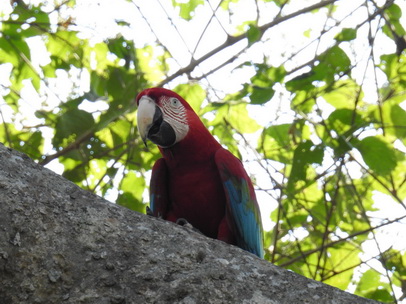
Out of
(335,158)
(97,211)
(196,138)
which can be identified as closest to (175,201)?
(196,138)

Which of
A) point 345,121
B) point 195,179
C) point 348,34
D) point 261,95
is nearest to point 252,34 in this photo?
point 261,95

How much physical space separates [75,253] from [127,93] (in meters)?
2.29

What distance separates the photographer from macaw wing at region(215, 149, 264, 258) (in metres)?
2.93

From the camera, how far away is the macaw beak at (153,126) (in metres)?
3.06

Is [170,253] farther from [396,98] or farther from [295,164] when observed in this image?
[396,98]

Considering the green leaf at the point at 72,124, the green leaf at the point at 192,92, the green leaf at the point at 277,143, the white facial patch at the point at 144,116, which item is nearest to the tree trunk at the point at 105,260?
the white facial patch at the point at 144,116

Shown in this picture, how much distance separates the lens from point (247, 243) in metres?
2.93

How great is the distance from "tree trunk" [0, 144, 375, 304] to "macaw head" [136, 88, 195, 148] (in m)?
1.41

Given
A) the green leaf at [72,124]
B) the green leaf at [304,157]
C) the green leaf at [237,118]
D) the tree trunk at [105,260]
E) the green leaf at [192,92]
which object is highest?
the green leaf at [192,92]

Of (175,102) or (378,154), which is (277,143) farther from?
(175,102)

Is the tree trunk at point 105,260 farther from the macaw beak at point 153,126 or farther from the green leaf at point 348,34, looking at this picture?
the green leaf at point 348,34

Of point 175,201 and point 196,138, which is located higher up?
point 196,138

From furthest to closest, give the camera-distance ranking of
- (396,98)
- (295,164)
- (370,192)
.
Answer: (370,192) → (396,98) → (295,164)

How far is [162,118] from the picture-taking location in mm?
3107
